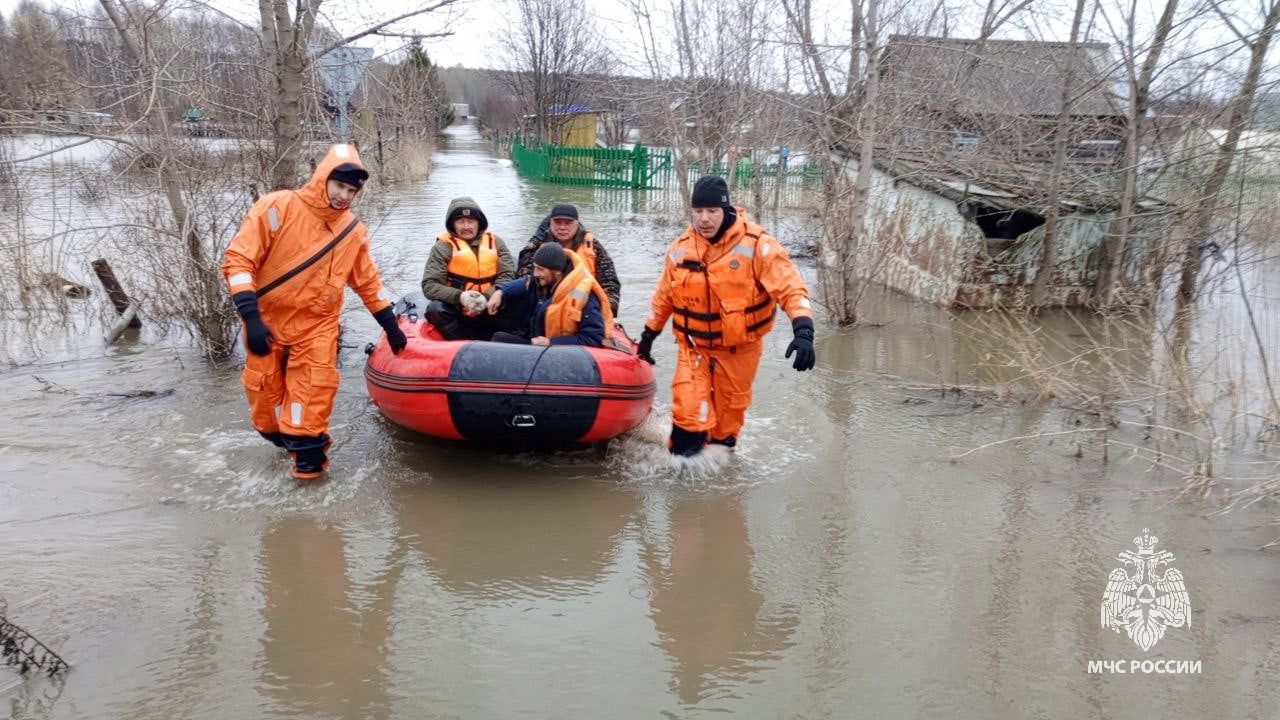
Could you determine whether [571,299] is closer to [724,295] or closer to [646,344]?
[646,344]

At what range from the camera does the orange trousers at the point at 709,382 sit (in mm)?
4672

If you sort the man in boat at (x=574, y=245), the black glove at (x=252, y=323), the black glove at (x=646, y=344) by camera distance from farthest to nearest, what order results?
the man in boat at (x=574, y=245), the black glove at (x=646, y=344), the black glove at (x=252, y=323)

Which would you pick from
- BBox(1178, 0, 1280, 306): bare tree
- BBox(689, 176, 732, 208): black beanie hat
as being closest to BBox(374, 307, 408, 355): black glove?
BBox(689, 176, 732, 208): black beanie hat

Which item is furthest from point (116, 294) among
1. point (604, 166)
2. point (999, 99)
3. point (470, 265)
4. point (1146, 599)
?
point (604, 166)

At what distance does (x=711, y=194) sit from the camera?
4.34m

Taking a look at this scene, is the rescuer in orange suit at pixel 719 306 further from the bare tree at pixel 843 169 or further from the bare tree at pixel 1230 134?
the bare tree at pixel 1230 134

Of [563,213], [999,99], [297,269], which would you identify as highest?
[999,99]

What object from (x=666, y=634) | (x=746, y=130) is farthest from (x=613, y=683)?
(x=746, y=130)

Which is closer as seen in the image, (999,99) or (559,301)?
(559,301)

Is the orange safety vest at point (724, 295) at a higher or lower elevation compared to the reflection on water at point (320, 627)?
higher

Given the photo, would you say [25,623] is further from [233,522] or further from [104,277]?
[104,277]

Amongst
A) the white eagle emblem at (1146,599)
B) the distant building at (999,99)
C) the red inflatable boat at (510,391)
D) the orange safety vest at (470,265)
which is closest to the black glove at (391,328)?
the red inflatable boat at (510,391)

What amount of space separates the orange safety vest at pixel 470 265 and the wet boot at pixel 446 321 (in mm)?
153

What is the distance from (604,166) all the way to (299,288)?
19.6 m
